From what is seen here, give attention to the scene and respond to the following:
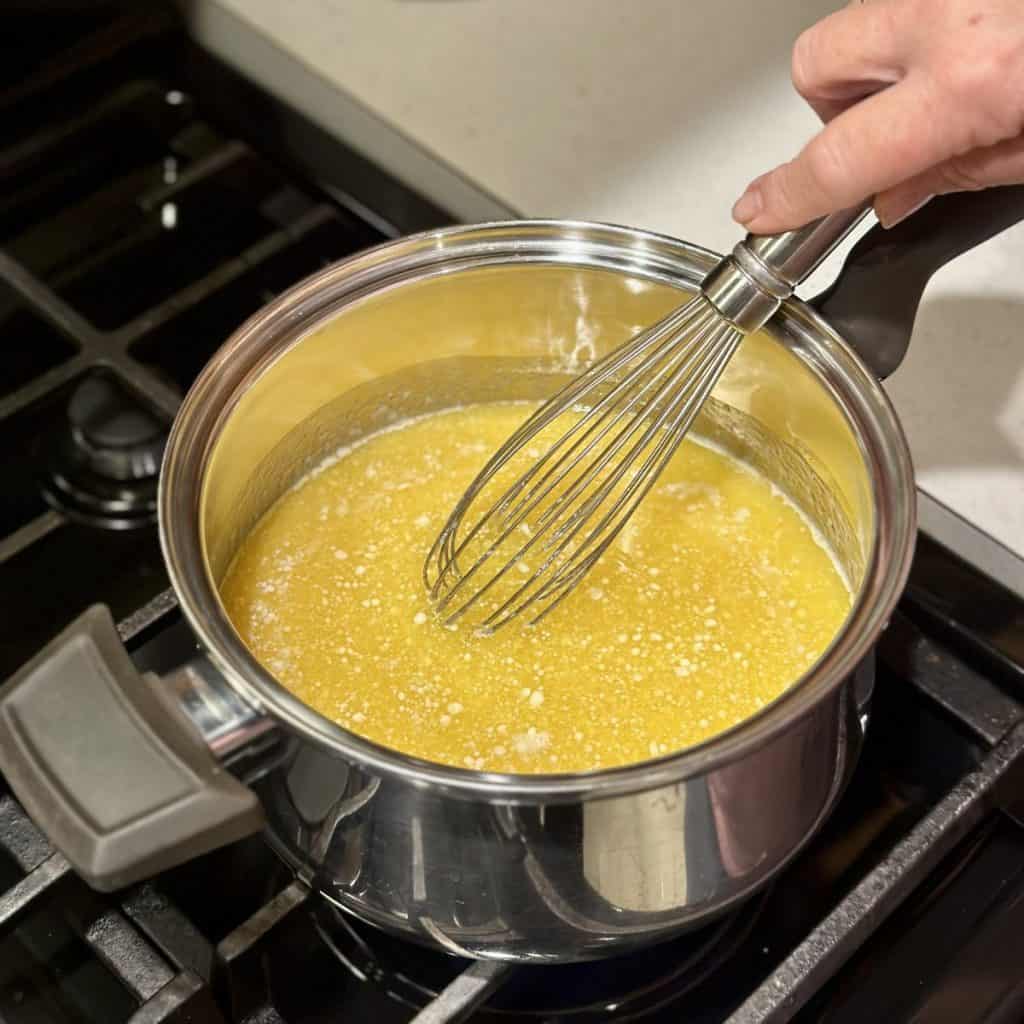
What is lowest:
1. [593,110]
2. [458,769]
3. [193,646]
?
[458,769]

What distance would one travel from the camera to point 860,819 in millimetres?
692

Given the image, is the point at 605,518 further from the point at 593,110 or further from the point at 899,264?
the point at 593,110

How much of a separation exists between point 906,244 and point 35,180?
0.60 meters

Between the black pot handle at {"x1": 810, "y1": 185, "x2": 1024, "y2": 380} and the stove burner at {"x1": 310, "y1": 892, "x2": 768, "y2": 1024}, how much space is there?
10.8 inches

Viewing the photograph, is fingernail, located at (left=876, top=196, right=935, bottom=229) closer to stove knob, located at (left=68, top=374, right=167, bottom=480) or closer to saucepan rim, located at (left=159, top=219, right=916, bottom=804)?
saucepan rim, located at (left=159, top=219, right=916, bottom=804)

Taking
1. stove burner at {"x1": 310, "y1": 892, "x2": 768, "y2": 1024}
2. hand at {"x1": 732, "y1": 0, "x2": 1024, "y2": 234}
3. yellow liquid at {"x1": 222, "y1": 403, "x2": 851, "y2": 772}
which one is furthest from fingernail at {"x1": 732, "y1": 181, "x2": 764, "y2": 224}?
stove burner at {"x1": 310, "y1": 892, "x2": 768, "y2": 1024}

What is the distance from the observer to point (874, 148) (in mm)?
529

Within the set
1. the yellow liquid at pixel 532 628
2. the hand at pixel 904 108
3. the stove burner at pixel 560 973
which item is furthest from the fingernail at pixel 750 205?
the stove burner at pixel 560 973

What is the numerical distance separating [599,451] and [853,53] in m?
0.28

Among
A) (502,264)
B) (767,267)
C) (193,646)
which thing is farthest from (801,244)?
(193,646)

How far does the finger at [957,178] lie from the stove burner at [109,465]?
→ 0.42 m

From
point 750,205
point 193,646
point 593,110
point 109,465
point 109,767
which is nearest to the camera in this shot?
point 109,767

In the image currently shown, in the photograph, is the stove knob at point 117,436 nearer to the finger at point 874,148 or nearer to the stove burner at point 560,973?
the stove burner at point 560,973

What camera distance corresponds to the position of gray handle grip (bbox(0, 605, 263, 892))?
0.47 meters
